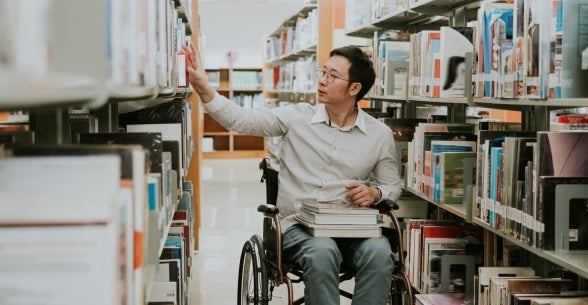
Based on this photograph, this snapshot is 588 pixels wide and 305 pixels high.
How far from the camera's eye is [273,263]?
9.10 feet

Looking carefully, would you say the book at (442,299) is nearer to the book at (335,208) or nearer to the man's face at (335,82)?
the book at (335,208)

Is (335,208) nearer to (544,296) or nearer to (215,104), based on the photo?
(215,104)

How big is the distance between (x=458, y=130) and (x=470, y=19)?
0.71 meters

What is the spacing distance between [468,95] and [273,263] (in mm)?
1020

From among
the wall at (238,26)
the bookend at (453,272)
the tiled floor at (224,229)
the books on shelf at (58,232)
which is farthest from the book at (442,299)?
the wall at (238,26)

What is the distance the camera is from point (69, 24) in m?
0.90

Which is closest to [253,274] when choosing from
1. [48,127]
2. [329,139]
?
[329,139]

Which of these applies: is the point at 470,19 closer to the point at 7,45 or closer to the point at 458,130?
the point at 458,130

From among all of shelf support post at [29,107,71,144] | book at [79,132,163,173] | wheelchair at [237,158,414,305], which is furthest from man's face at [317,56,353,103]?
shelf support post at [29,107,71,144]

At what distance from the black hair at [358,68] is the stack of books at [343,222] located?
705 mm

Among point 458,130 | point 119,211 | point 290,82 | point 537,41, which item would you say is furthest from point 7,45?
point 290,82

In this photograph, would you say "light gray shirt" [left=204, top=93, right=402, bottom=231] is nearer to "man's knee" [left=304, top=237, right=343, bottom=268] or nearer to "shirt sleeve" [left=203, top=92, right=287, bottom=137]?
"shirt sleeve" [left=203, top=92, right=287, bottom=137]

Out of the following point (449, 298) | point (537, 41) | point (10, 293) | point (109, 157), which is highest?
point (537, 41)

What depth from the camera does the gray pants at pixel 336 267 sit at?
253 centimetres
